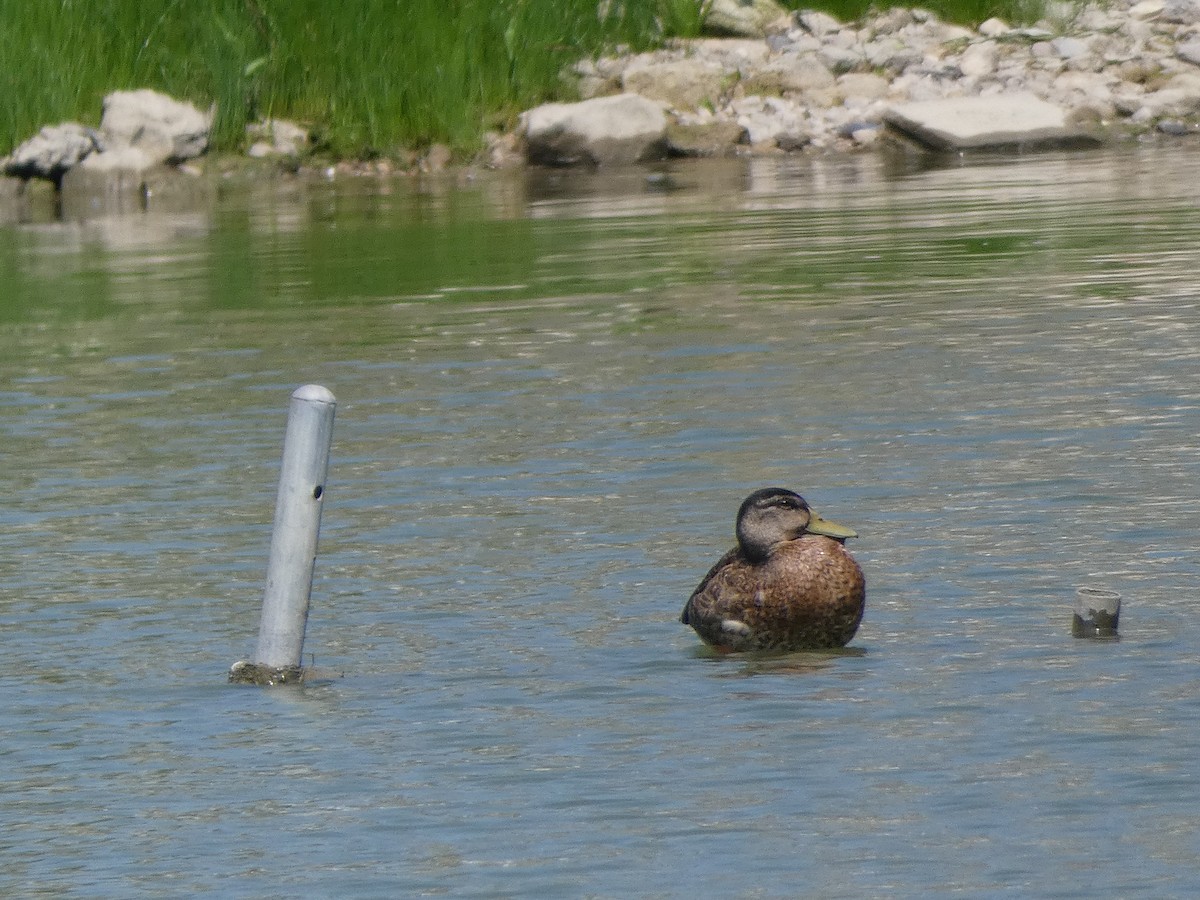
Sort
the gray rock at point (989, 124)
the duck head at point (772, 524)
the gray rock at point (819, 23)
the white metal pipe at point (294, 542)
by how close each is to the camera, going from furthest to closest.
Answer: the gray rock at point (819, 23)
the gray rock at point (989, 124)
the duck head at point (772, 524)
the white metal pipe at point (294, 542)

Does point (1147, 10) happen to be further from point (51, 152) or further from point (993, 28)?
point (51, 152)

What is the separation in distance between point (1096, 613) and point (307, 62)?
80.7 ft

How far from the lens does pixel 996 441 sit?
37.6ft

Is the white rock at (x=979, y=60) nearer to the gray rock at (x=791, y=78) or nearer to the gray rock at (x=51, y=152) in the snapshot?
the gray rock at (x=791, y=78)

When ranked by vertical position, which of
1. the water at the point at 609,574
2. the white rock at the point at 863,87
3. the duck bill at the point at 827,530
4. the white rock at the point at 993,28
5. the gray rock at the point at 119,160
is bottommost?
the water at the point at 609,574

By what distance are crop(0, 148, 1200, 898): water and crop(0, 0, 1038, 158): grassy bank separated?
36.8 ft

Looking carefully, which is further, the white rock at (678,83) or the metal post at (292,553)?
the white rock at (678,83)

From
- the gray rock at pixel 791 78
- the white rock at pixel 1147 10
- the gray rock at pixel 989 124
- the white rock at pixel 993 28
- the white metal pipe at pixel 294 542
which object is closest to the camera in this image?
the white metal pipe at pixel 294 542

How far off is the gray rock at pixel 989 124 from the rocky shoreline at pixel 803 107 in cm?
2

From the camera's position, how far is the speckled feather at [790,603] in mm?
7895

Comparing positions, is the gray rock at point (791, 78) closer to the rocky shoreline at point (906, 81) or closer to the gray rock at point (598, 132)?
the rocky shoreline at point (906, 81)

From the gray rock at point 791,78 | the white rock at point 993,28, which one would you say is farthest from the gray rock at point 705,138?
the white rock at point 993,28

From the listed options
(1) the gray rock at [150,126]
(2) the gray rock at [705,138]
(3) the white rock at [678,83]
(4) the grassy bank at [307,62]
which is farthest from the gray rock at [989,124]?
(1) the gray rock at [150,126]

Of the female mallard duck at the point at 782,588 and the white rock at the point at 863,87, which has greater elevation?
the white rock at the point at 863,87
